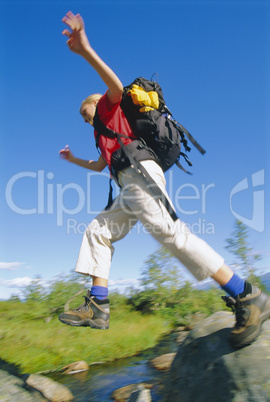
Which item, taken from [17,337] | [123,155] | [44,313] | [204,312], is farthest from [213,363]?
[204,312]

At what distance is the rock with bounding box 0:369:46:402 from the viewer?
13.5ft

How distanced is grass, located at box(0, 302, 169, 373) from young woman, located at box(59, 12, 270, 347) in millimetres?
4725

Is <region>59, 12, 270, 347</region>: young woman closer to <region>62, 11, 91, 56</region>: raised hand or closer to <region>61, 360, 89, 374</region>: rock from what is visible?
<region>62, 11, 91, 56</region>: raised hand

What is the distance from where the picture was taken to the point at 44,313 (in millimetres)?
9125

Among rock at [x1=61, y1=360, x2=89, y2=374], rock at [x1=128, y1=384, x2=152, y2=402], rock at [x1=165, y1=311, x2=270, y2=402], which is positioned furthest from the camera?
rock at [x1=61, y1=360, x2=89, y2=374]

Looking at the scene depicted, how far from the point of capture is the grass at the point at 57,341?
6734mm

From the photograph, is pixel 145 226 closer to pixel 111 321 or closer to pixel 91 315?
pixel 91 315

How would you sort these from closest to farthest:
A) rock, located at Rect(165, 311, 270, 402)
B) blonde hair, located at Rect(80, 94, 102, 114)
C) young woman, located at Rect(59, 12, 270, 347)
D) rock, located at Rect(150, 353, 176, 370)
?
young woman, located at Rect(59, 12, 270, 347) < rock, located at Rect(165, 311, 270, 402) < blonde hair, located at Rect(80, 94, 102, 114) < rock, located at Rect(150, 353, 176, 370)

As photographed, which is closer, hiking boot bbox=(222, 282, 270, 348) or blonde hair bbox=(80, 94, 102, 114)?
hiking boot bbox=(222, 282, 270, 348)

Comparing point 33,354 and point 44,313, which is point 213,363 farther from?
point 44,313

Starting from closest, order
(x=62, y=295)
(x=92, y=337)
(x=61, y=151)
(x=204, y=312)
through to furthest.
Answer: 1. (x=61, y=151)
2. (x=92, y=337)
3. (x=62, y=295)
4. (x=204, y=312)

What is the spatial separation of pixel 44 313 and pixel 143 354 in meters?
3.11

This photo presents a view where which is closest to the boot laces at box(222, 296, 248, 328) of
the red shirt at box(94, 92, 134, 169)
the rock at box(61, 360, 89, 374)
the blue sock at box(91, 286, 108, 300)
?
the blue sock at box(91, 286, 108, 300)

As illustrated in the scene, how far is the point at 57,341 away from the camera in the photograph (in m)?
7.38
